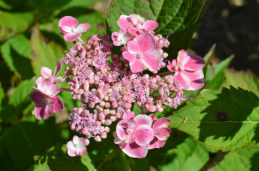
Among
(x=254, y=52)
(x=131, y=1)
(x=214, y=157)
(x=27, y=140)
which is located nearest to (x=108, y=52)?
(x=131, y=1)

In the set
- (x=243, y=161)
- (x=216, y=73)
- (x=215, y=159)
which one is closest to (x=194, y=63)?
(x=215, y=159)

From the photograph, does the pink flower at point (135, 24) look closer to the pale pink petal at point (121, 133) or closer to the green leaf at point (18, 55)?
the pale pink petal at point (121, 133)

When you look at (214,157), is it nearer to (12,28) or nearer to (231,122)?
(231,122)

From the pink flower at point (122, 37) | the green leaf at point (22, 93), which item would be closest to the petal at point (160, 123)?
the pink flower at point (122, 37)

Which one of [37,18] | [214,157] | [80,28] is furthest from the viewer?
[37,18]

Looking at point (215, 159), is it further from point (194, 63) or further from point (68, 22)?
point (68, 22)

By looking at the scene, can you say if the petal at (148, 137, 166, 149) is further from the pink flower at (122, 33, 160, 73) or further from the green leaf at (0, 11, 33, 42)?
the green leaf at (0, 11, 33, 42)

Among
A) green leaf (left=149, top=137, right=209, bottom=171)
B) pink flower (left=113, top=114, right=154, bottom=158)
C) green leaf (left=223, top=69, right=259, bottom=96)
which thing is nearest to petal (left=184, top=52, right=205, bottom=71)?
pink flower (left=113, top=114, right=154, bottom=158)
